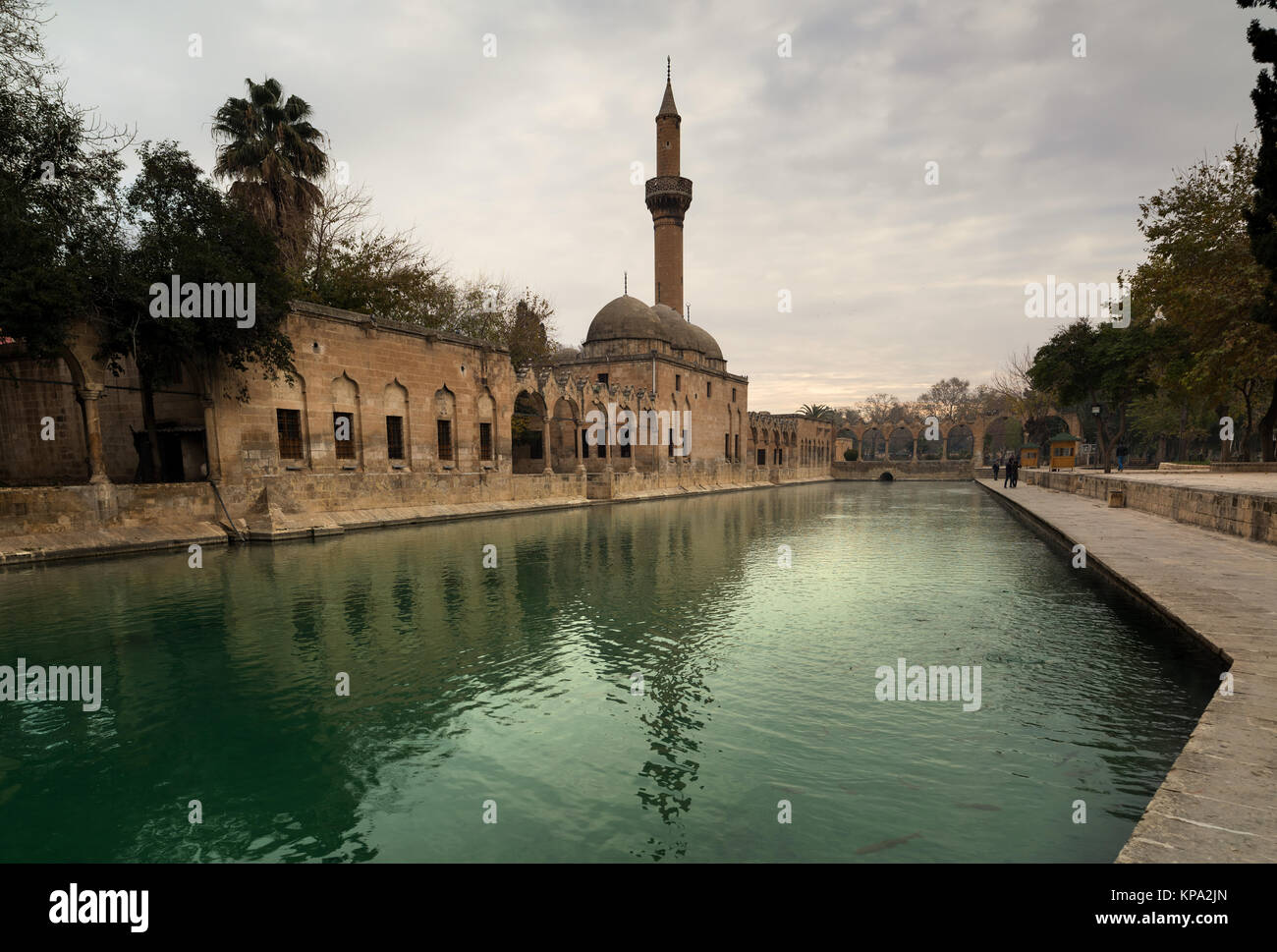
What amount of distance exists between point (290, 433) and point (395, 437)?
3675 mm

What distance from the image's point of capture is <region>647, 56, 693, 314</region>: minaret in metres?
44.5

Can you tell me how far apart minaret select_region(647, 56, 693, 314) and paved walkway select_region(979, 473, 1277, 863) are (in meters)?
39.2

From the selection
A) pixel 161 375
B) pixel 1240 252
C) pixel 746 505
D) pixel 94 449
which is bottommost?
pixel 746 505

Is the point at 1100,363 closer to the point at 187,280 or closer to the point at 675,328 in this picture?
the point at 675,328

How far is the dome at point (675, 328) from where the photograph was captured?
147 feet

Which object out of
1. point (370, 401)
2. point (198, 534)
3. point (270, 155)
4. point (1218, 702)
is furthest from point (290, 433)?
point (1218, 702)

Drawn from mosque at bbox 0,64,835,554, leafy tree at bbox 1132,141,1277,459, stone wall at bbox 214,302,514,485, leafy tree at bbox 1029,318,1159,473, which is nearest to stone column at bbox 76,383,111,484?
mosque at bbox 0,64,835,554

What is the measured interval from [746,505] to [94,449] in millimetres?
21069

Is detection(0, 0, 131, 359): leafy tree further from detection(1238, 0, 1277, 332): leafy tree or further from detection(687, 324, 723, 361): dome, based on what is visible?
detection(687, 324, 723, 361): dome

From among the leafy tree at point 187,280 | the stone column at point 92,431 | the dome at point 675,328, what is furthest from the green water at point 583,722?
the dome at point 675,328
